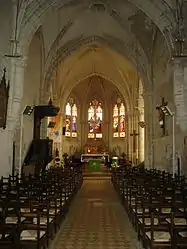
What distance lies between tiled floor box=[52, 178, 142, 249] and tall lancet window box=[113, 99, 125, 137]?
24.8m

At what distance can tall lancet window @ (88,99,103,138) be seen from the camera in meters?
38.9

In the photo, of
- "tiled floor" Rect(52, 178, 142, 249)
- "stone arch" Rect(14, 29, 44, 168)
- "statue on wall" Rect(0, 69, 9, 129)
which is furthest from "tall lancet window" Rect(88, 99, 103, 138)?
"tiled floor" Rect(52, 178, 142, 249)

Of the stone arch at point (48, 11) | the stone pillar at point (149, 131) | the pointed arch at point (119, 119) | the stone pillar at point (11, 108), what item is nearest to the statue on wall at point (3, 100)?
the stone pillar at point (11, 108)

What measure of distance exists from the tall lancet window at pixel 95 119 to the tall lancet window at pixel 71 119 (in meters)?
1.85

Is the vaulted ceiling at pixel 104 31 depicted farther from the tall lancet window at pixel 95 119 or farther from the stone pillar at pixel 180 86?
the tall lancet window at pixel 95 119

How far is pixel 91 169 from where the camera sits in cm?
2992

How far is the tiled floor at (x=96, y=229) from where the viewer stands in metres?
6.59

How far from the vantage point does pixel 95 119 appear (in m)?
39.0

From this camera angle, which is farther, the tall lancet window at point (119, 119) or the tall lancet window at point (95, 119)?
the tall lancet window at point (95, 119)

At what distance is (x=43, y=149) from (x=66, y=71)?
12.8 metres

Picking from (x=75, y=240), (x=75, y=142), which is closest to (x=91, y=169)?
(x=75, y=142)

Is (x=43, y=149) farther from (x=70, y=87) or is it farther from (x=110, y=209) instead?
(x=70, y=87)

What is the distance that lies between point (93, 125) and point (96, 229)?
31043 mm

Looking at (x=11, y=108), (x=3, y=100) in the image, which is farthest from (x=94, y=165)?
(x=3, y=100)
